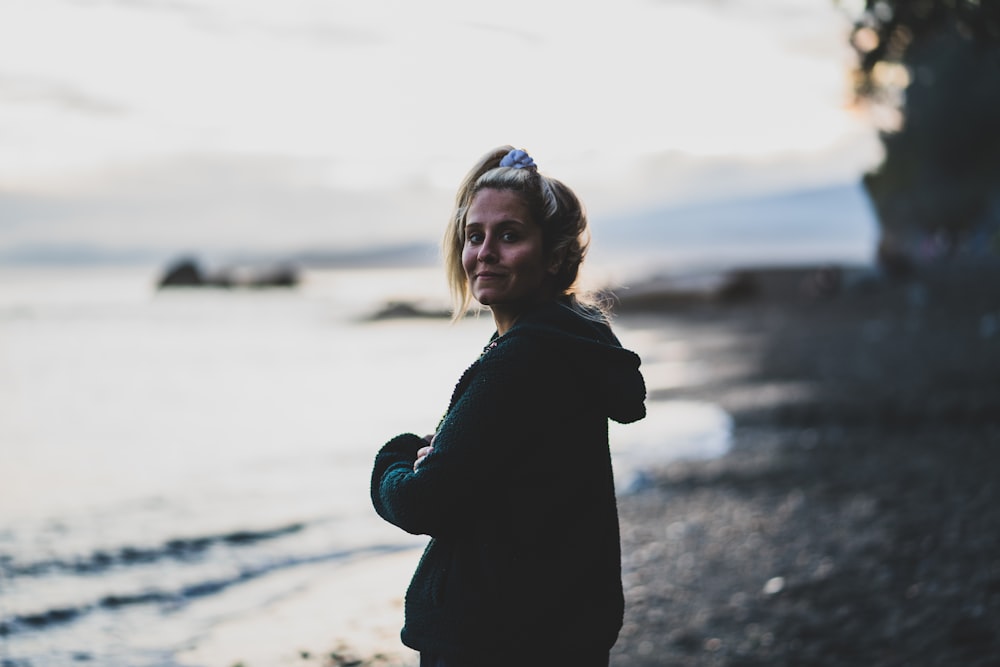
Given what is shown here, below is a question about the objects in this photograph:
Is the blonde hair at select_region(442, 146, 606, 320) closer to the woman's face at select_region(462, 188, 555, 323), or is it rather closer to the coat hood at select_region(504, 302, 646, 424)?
the woman's face at select_region(462, 188, 555, 323)

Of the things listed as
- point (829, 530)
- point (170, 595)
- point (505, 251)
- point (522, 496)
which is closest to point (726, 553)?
point (829, 530)

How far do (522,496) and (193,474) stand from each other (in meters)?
10.6

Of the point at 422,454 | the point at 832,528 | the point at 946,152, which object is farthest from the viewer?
the point at 946,152

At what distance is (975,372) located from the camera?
1344 cm

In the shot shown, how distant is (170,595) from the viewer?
7086 mm

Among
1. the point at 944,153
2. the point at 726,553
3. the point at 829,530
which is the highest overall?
the point at 944,153

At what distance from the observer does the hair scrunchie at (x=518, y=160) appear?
8.32 feet

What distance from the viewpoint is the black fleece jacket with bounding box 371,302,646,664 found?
231 cm

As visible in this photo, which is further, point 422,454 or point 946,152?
point 946,152

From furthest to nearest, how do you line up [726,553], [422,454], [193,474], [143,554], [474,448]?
[193,474] → [143,554] → [726,553] → [422,454] → [474,448]

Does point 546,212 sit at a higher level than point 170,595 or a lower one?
higher

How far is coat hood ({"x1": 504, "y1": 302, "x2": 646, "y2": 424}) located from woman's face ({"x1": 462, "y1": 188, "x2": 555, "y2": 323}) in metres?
0.10

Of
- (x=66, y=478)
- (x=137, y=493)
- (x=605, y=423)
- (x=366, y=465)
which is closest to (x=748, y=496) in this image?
(x=366, y=465)

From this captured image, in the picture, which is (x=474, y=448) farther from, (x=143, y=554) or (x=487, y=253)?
(x=143, y=554)
